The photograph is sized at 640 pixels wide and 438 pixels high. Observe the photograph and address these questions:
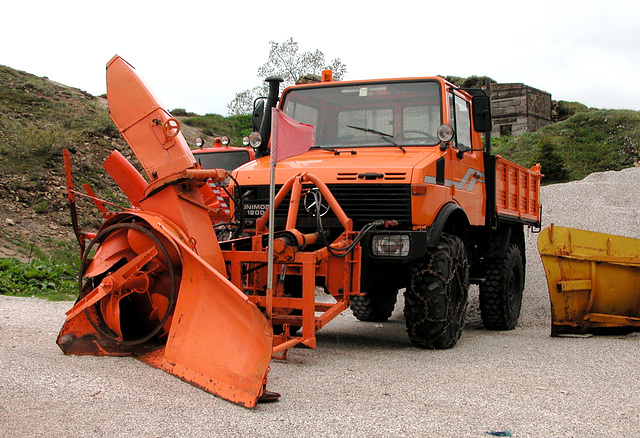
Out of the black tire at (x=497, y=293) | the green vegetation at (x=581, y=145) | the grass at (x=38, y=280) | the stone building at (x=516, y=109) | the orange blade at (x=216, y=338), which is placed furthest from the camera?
the stone building at (x=516, y=109)

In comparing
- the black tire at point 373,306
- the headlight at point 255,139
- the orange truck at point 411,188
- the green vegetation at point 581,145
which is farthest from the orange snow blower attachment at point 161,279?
the green vegetation at point 581,145

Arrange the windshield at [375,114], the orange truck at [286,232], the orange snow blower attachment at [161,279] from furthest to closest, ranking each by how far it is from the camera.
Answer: the windshield at [375,114] → the orange truck at [286,232] → the orange snow blower attachment at [161,279]

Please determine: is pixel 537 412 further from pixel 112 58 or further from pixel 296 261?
pixel 112 58

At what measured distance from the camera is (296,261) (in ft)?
17.9

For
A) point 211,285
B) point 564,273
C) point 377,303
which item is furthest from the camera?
point 377,303

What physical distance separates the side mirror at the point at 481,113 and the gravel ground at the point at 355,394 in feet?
7.59

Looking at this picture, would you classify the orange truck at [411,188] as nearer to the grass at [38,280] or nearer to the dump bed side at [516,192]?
the dump bed side at [516,192]

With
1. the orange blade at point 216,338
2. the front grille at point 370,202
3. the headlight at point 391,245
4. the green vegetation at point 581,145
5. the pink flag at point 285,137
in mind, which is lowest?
the orange blade at point 216,338

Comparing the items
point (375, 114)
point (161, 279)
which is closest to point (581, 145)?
point (375, 114)

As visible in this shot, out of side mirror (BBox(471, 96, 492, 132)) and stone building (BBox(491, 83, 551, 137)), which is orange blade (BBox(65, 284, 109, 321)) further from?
stone building (BBox(491, 83, 551, 137))

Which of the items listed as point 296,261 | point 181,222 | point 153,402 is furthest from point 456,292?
point 153,402

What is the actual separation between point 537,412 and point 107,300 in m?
3.15

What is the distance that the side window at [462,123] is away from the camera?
766cm

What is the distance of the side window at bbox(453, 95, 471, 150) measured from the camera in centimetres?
766
